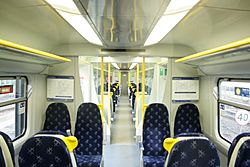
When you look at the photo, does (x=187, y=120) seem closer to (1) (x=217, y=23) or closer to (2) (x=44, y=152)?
(1) (x=217, y=23)

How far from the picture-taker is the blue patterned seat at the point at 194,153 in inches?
78.2

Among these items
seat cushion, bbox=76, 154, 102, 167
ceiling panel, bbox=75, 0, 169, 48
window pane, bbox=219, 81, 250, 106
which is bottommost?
seat cushion, bbox=76, 154, 102, 167

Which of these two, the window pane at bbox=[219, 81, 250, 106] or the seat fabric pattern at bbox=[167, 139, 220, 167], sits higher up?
the window pane at bbox=[219, 81, 250, 106]

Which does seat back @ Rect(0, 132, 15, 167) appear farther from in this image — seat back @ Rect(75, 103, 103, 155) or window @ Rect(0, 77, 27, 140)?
seat back @ Rect(75, 103, 103, 155)

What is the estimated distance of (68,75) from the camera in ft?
15.8

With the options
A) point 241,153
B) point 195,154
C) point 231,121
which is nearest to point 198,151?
point 195,154

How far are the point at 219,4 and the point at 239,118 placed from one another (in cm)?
190

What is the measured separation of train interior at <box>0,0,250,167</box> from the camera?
6.90 ft

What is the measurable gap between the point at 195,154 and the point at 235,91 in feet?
6.03

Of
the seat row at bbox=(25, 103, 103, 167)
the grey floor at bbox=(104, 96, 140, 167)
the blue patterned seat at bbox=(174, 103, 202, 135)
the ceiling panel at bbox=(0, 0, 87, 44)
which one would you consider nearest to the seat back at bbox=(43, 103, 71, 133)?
the seat row at bbox=(25, 103, 103, 167)

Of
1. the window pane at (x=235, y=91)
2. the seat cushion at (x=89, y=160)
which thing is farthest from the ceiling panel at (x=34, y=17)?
the window pane at (x=235, y=91)

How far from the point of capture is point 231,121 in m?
3.67

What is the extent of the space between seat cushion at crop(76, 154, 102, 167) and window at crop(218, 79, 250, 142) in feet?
6.62

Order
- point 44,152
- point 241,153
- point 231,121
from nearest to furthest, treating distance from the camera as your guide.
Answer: point 44,152, point 241,153, point 231,121
